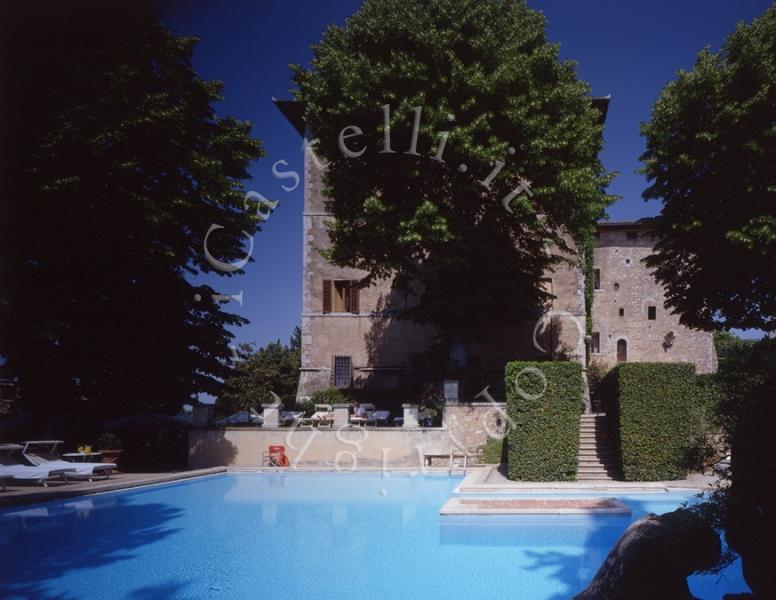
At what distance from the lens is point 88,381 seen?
17.7m

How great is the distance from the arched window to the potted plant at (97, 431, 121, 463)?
30319mm

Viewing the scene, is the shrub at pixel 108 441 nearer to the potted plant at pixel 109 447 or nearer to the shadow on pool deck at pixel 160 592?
the potted plant at pixel 109 447

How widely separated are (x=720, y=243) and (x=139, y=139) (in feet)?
58.4

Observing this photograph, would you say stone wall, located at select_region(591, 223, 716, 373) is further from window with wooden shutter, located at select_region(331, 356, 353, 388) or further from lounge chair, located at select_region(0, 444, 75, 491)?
lounge chair, located at select_region(0, 444, 75, 491)

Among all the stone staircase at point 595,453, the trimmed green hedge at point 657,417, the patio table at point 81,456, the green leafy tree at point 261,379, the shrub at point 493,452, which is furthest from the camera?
the green leafy tree at point 261,379

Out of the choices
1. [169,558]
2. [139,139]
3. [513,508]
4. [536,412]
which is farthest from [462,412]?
[139,139]

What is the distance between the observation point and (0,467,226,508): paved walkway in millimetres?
12130

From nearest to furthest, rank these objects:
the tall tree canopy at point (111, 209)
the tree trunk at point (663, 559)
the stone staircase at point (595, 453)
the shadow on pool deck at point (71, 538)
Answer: the tree trunk at point (663, 559) → the shadow on pool deck at point (71, 538) → the tall tree canopy at point (111, 209) → the stone staircase at point (595, 453)

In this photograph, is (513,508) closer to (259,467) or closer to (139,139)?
(259,467)

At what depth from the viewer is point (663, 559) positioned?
187 inches

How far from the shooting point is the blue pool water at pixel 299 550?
729cm

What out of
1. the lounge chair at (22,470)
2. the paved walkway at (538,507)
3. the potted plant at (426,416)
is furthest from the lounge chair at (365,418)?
the paved walkway at (538,507)

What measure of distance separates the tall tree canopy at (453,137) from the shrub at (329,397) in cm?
777

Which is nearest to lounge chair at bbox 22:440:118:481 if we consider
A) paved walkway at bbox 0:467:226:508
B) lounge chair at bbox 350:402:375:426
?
paved walkway at bbox 0:467:226:508
